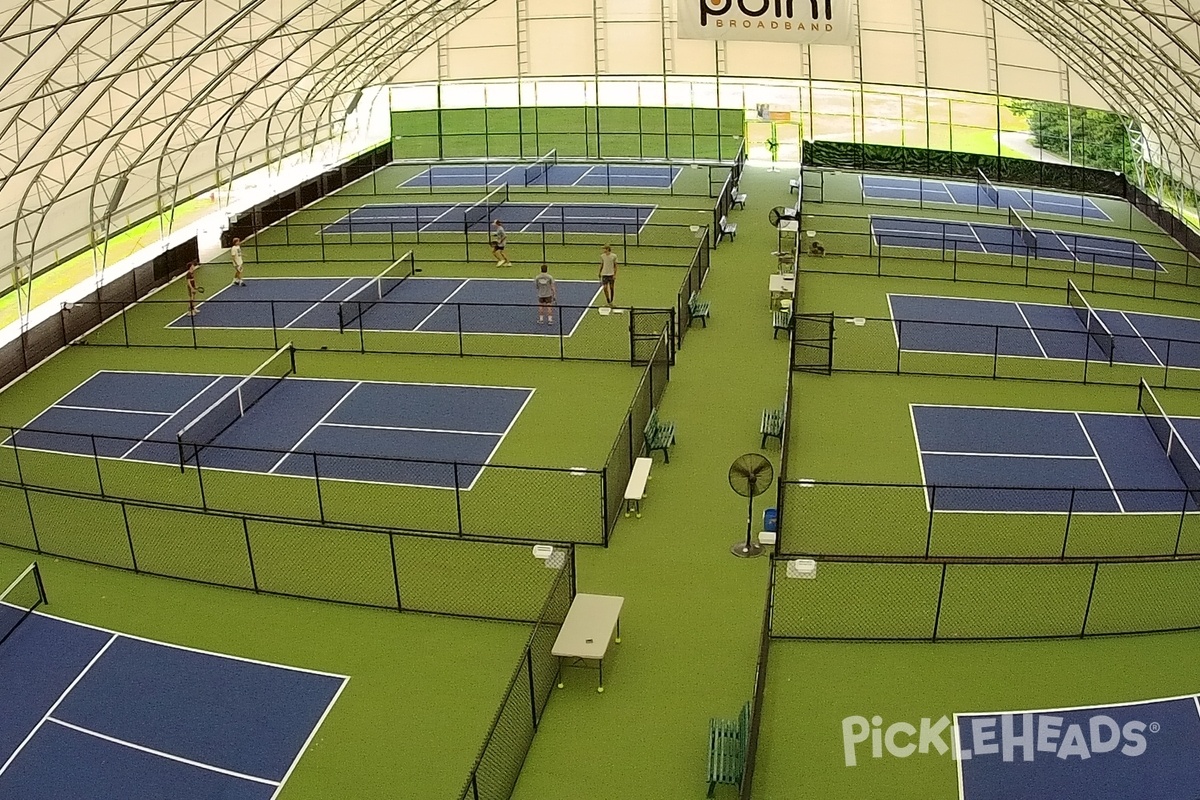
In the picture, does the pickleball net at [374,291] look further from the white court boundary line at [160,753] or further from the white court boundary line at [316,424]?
the white court boundary line at [160,753]

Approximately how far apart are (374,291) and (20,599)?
623 inches

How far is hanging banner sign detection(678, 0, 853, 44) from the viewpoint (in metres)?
30.1

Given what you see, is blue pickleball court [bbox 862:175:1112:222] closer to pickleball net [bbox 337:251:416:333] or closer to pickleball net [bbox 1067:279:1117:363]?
pickleball net [bbox 1067:279:1117:363]

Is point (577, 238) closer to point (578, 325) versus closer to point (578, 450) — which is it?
point (578, 325)

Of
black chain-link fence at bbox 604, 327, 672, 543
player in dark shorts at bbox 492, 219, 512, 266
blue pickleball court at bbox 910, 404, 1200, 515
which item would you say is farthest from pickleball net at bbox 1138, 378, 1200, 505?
player in dark shorts at bbox 492, 219, 512, 266

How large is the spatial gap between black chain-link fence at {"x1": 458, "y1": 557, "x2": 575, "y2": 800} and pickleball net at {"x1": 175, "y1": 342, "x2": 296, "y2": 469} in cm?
855

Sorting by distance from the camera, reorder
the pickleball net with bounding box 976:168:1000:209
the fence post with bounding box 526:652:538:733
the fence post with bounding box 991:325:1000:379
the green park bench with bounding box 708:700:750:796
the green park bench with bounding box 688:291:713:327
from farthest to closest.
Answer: the pickleball net with bounding box 976:168:1000:209 < the green park bench with bounding box 688:291:713:327 < the fence post with bounding box 991:325:1000:379 < the fence post with bounding box 526:652:538:733 < the green park bench with bounding box 708:700:750:796

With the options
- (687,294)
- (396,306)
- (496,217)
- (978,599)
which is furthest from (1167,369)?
(496,217)

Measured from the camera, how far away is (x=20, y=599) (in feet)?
55.6

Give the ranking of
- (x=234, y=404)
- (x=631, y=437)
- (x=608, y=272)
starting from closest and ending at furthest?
(x=631, y=437)
(x=234, y=404)
(x=608, y=272)

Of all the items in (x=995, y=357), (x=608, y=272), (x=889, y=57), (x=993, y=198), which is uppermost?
(x=889, y=57)

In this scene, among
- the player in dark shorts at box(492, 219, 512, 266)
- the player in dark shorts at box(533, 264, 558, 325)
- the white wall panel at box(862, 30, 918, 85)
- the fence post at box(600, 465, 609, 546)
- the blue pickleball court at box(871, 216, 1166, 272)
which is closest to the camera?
the fence post at box(600, 465, 609, 546)

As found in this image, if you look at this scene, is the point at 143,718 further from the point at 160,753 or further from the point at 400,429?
the point at 400,429

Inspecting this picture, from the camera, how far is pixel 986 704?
13820 millimetres
